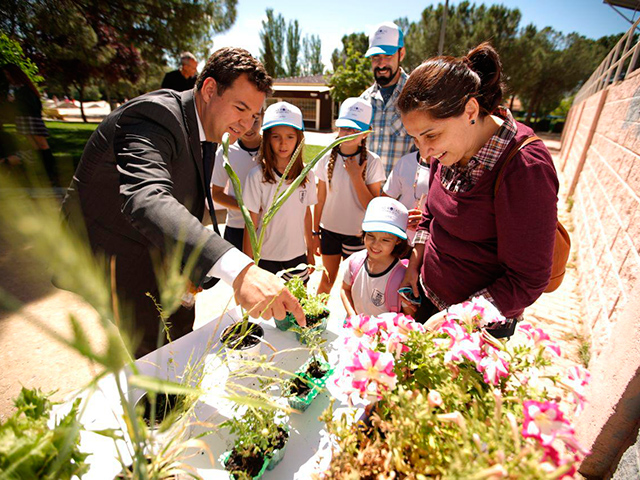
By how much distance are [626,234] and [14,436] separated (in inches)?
135

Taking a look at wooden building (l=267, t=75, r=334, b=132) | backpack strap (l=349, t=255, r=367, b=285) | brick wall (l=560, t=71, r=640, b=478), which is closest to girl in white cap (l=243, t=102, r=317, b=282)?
backpack strap (l=349, t=255, r=367, b=285)

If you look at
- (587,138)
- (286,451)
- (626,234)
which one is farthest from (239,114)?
(587,138)

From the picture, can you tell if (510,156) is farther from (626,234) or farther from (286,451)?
(626,234)

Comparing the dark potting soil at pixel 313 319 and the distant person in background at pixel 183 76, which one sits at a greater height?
the distant person in background at pixel 183 76

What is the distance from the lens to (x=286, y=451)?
3.57 feet

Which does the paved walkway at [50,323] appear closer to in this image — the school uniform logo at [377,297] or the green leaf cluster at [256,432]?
the school uniform logo at [377,297]

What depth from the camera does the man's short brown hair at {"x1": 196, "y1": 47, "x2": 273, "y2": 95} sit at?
5.55ft

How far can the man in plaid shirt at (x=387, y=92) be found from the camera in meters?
3.24

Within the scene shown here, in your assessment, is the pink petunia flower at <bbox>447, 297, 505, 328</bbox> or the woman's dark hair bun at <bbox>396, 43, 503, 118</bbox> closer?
the pink petunia flower at <bbox>447, 297, 505, 328</bbox>

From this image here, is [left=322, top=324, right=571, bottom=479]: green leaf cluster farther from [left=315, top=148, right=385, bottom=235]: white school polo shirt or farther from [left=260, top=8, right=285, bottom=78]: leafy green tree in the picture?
[left=260, top=8, right=285, bottom=78]: leafy green tree

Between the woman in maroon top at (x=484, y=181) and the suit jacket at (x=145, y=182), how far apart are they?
40.5 inches

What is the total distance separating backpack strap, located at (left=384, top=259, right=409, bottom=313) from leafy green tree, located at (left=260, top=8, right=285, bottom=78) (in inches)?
1420

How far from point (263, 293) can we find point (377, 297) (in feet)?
4.15

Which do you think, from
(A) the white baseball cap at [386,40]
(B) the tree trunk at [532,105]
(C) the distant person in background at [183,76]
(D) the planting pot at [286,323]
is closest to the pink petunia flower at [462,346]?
(D) the planting pot at [286,323]
